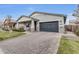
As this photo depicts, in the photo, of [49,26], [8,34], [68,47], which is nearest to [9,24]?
[8,34]

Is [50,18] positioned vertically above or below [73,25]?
above

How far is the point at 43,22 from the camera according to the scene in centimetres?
312

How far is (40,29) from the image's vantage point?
124 inches

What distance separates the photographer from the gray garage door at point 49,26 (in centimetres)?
308

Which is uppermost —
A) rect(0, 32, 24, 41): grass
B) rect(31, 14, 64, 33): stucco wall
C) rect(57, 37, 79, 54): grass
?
rect(31, 14, 64, 33): stucco wall

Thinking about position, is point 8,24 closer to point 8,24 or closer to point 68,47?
point 8,24

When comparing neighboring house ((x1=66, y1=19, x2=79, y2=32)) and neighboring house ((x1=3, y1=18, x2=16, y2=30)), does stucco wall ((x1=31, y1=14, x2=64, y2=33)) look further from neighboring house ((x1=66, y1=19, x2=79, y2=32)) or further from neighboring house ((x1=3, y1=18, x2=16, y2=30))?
neighboring house ((x1=3, y1=18, x2=16, y2=30))

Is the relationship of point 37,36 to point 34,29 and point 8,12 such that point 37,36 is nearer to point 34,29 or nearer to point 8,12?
point 34,29

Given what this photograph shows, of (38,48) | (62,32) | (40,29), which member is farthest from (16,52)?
(62,32)

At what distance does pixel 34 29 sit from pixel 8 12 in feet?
1.70

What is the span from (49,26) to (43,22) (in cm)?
12

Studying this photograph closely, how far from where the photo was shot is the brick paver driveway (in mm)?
2944

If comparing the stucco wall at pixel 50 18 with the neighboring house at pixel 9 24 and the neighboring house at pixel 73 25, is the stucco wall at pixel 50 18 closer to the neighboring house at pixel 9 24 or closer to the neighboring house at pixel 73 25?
the neighboring house at pixel 73 25

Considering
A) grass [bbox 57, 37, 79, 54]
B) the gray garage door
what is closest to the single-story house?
the gray garage door
